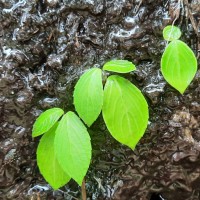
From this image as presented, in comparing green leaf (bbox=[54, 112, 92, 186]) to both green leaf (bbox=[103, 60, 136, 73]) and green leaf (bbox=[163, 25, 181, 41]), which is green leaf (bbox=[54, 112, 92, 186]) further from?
green leaf (bbox=[163, 25, 181, 41])

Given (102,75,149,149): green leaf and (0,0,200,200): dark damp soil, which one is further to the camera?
(0,0,200,200): dark damp soil

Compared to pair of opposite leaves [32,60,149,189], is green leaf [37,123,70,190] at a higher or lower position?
lower

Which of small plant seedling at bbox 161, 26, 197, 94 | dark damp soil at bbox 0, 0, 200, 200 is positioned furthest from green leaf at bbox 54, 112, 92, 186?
small plant seedling at bbox 161, 26, 197, 94

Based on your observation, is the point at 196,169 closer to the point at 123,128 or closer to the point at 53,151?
the point at 123,128

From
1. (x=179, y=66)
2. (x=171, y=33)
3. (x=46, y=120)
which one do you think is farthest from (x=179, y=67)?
(x=46, y=120)

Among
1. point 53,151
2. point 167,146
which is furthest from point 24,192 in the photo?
point 167,146

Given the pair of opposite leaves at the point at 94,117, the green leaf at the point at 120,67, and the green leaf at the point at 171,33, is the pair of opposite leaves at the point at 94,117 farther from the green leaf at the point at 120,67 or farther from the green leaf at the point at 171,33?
the green leaf at the point at 171,33

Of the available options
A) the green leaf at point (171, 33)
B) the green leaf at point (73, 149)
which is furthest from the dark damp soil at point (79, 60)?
the green leaf at point (73, 149)

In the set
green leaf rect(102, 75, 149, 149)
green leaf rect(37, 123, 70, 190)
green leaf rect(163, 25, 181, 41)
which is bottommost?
green leaf rect(37, 123, 70, 190)
